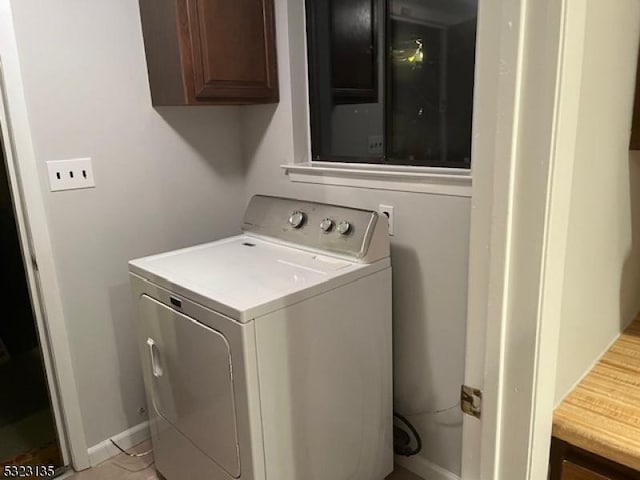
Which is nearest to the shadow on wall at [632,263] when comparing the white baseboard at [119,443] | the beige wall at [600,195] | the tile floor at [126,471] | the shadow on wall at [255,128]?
the beige wall at [600,195]

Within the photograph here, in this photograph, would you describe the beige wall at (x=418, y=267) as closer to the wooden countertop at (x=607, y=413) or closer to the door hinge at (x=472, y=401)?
the wooden countertop at (x=607, y=413)

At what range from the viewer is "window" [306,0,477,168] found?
1797 millimetres

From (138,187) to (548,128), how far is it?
1872 millimetres

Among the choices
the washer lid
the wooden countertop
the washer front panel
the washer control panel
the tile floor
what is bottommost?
the tile floor

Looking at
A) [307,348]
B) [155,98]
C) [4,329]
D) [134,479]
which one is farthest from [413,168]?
[4,329]

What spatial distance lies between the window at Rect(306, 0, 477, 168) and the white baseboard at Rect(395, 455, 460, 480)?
3.98ft

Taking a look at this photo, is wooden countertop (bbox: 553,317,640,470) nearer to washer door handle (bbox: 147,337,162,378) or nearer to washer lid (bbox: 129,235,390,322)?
washer lid (bbox: 129,235,390,322)

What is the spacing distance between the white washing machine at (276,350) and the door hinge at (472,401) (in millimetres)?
708

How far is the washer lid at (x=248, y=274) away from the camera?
1.48 metres

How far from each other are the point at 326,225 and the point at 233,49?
841 millimetres

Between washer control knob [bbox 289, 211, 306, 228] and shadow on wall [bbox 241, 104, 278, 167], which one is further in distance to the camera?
shadow on wall [bbox 241, 104, 278, 167]

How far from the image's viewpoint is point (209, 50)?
198 cm

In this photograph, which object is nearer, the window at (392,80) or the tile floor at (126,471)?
the window at (392,80)

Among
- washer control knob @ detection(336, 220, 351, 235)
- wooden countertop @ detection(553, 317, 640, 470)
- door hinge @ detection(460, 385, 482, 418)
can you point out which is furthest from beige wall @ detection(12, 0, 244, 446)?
wooden countertop @ detection(553, 317, 640, 470)
